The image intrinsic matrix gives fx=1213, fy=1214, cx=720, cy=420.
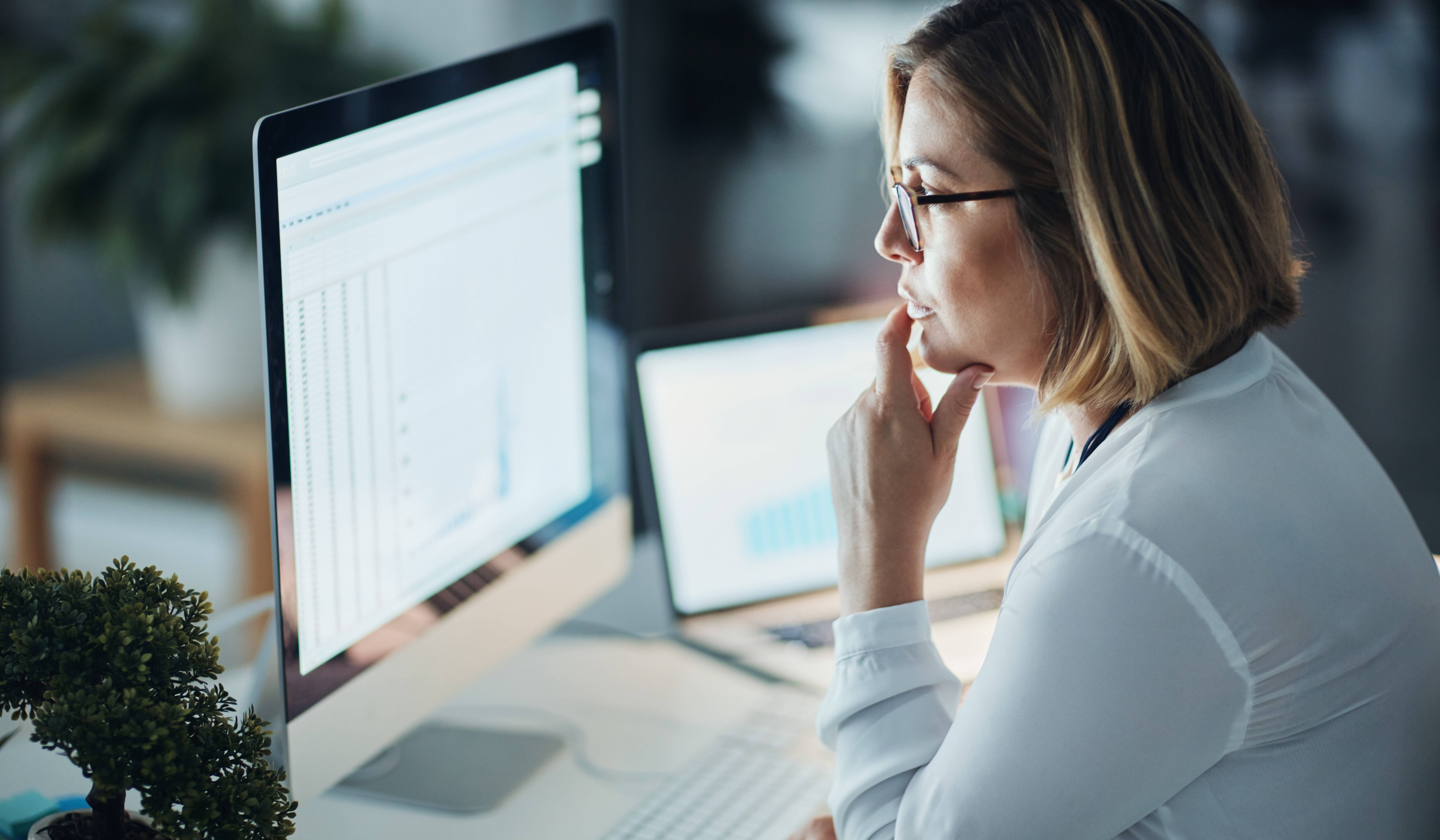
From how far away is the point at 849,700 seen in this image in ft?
2.69

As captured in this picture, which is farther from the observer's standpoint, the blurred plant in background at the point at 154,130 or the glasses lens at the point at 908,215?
the blurred plant in background at the point at 154,130

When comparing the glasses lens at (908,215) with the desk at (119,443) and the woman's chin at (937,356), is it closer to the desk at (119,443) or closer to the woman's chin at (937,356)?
the woman's chin at (937,356)

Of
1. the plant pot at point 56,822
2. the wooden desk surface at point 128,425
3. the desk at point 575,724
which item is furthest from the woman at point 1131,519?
the wooden desk surface at point 128,425

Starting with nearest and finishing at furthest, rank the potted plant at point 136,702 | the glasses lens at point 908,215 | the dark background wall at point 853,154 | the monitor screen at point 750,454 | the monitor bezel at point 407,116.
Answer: the potted plant at point 136,702 → the monitor bezel at point 407,116 → the glasses lens at point 908,215 → the monitor screen at point 750,454 → the dark background wall at point 853,154

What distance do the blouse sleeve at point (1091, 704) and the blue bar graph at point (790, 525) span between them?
57cm

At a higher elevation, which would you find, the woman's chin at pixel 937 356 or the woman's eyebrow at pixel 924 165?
the woman's eyebrow at pixel 924 165

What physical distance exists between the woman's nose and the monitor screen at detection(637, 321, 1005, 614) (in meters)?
0.37

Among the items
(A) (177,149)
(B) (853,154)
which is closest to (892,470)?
(B) (853,154)

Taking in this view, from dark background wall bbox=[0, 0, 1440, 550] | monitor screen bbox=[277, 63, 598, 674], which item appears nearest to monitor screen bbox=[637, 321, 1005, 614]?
monitor screen bbox=[277, 63, 598, 674]

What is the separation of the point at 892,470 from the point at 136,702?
520mm

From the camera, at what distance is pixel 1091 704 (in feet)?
2.23

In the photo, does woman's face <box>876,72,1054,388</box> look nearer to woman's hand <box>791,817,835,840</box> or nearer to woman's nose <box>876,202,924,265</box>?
woman's nose <box>876,202,924,265</box>

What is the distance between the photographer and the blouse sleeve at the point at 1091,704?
68 cm

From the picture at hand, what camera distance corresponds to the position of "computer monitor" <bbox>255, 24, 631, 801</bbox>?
30.4 inches
